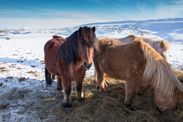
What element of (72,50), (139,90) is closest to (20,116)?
(72,50)

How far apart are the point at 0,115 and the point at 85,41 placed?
6.58 ft

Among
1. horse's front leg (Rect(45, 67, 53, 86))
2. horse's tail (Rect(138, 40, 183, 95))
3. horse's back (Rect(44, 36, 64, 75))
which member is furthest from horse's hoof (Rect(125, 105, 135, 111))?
horse's front leg (Rect(45, 67, 53, 86))

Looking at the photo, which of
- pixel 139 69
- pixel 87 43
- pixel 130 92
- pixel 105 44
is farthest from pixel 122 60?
pixel 87 43

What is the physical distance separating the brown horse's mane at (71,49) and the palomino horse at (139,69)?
0.76 meters

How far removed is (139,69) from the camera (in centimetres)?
433

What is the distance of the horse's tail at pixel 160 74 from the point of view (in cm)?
394

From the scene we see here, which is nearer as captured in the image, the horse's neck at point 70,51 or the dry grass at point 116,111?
the dry grass at point 116,111

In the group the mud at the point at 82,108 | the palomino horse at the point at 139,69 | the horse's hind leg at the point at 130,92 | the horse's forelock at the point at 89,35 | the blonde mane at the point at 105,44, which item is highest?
the horse's forelock at the point at 89,35

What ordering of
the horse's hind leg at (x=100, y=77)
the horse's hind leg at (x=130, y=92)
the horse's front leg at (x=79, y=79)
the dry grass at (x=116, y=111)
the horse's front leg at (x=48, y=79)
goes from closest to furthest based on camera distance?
the dry grass at (x=116, y=111), the horse's hind leg at (x=130, y=92), the horse's front leg at (x=79, y=79), the horse's hind leg at (x=100, y=77), the horse's front leg at (x=48, y=79)

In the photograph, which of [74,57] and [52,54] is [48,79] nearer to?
[52,54]

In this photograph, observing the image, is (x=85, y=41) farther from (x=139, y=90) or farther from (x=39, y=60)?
(x=39, y=60)

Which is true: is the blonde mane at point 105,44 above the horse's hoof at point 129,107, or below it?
above

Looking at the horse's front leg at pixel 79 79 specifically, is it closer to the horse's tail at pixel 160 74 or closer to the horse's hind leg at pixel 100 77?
the horse's hind leg at pixel 100 77

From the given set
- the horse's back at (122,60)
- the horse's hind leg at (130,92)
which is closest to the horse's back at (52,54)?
the horse's back at (122,60)
